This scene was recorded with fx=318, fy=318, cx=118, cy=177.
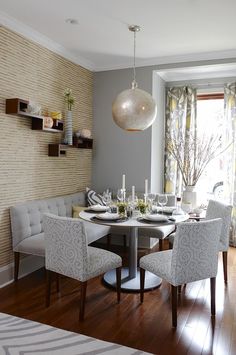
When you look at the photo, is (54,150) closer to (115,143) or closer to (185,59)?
(115,143)

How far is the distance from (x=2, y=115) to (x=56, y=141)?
98cm

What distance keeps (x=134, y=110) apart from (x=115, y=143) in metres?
1.76

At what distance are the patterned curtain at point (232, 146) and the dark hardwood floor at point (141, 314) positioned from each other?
157cm

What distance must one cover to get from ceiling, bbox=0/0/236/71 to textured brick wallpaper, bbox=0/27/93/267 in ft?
0.60

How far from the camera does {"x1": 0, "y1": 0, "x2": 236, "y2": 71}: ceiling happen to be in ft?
9.30

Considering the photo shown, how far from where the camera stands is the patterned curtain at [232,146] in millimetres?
4656

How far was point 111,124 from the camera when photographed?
15.4 ft

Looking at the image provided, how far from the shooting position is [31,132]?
3525 millimetres

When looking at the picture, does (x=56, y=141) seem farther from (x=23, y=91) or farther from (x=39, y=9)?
(x=39, y=9)

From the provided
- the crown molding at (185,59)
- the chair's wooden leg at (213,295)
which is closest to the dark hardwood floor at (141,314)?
the chair's wooden leg at (213,295)

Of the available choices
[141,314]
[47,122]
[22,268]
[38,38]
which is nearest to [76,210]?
[22,268]

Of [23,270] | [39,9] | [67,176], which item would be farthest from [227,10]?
[23,270]

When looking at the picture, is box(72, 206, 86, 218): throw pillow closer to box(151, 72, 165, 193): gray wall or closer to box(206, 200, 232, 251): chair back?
box(151, 72, 165, 193): gray wall

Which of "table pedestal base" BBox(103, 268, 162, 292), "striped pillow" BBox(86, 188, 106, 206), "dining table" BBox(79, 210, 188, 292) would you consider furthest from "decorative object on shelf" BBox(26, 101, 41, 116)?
"table pedestal base" BBox(103, 268, 162, 292)
